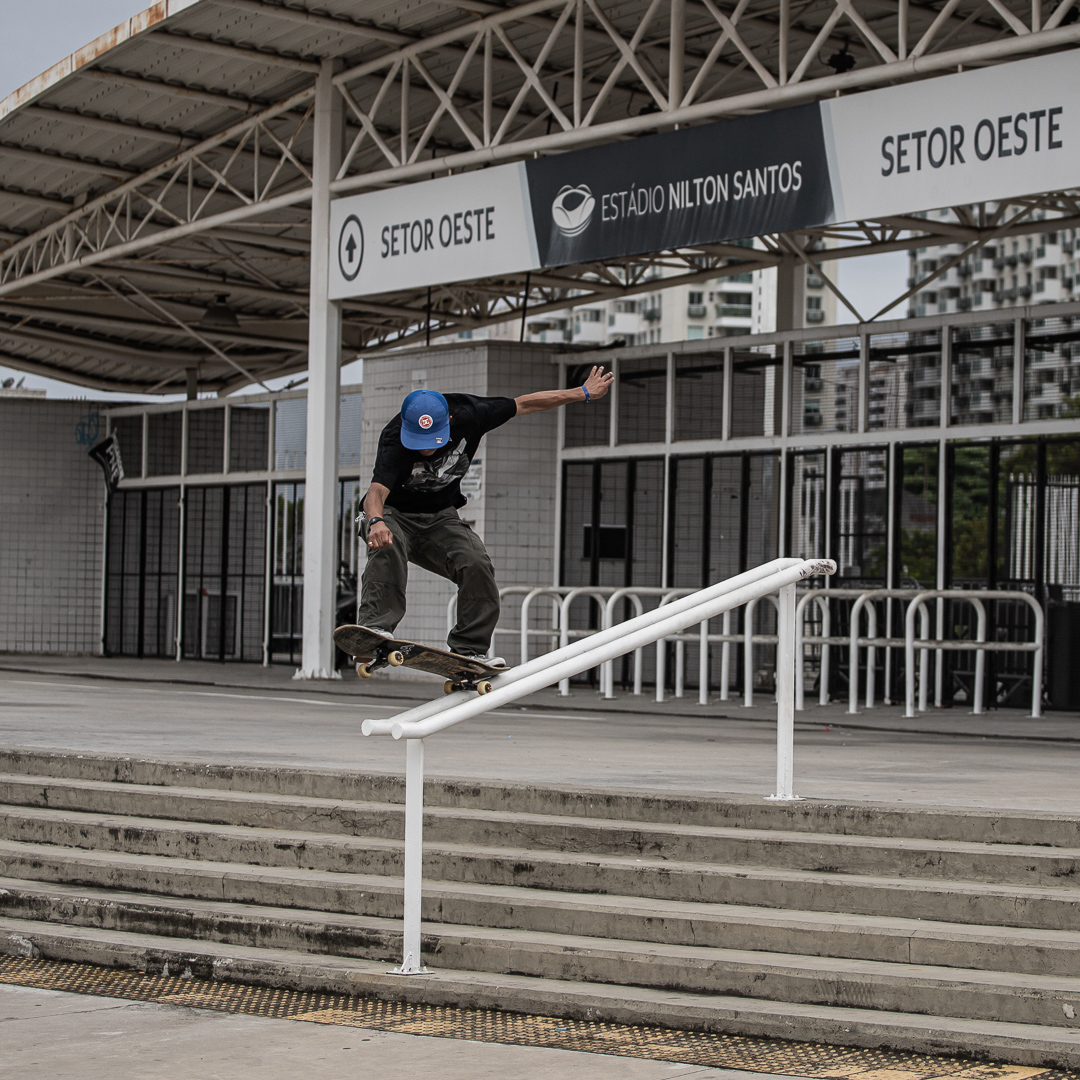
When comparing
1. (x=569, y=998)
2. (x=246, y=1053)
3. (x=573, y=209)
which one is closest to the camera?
(x=246, y=1053)

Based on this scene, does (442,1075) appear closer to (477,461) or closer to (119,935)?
(119,935)

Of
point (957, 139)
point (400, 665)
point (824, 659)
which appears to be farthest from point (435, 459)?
point (824, 659)

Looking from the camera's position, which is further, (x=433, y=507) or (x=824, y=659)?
(x=824, y=659)

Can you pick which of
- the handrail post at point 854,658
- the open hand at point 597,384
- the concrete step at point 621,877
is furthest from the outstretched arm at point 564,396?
the handrail post at point 854,658

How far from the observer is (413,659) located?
21.2ft

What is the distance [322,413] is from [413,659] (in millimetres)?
11399

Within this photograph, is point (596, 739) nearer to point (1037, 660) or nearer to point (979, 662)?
point (1037, 660)

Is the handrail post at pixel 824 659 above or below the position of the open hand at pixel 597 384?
below

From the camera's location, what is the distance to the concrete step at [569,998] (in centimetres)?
470

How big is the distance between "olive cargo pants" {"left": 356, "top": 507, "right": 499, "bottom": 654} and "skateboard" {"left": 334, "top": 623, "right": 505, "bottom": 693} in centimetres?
18

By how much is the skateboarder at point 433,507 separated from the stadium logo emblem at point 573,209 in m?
A: 7.73

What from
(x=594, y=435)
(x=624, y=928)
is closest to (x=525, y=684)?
(x=624, y=928)

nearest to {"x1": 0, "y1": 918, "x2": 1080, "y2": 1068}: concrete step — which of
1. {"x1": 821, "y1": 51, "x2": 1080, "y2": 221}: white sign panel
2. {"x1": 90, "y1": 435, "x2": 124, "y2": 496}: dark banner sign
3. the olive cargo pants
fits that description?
the olive cargo pants

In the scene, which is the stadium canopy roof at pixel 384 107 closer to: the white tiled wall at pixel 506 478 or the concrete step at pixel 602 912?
the white tiled wall at pixel 506 478
